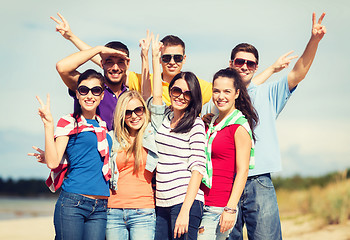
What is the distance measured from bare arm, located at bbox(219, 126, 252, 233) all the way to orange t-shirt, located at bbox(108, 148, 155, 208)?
0.73 metres

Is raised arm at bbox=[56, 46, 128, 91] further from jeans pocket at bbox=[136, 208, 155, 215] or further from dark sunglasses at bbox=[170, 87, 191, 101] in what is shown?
jeans pocket at bbox=[136, 208, 155, 215]

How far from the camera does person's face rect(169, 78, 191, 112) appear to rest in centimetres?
404

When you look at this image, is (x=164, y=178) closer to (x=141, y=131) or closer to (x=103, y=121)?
(x=141, y=131)

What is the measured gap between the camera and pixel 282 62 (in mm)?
5426

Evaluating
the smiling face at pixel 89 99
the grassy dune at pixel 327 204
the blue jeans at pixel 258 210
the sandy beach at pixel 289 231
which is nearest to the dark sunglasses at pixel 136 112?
the smiling face at pixel 89 99

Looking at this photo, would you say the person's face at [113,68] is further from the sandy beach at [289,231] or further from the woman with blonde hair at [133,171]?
the sandy beach at [289,231]

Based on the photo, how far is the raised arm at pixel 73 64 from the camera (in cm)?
439

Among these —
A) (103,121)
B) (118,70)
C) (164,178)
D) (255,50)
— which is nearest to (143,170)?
(164,178)

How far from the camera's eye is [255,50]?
4855 millimetres

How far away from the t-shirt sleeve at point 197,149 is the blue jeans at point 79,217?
0.98 meters

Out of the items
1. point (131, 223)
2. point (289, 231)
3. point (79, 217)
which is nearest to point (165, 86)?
point (131, 223)

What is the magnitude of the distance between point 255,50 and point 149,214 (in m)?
2.20

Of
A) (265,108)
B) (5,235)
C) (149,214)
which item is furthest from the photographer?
(5,235)

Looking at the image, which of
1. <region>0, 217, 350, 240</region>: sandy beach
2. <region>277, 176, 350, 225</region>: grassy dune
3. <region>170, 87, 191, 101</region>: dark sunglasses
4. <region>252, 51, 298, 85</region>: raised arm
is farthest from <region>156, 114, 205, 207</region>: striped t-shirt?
<region>277, 176, 350, 225</region>: grassy dune
